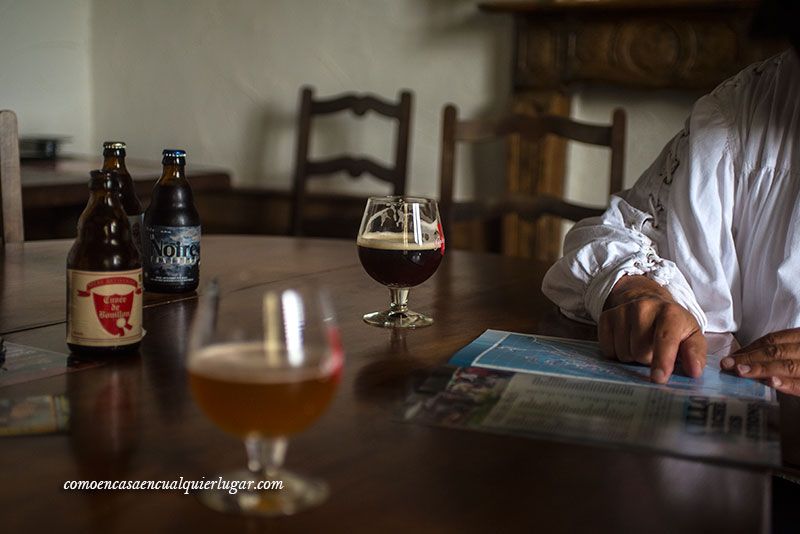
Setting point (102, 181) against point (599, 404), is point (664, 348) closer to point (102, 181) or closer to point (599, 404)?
point (599, 404)

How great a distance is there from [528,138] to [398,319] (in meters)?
1.29

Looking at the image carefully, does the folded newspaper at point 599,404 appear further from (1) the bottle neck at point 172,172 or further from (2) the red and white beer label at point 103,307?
(1) the bottle neck at point 172,172

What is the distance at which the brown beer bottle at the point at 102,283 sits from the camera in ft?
3.00

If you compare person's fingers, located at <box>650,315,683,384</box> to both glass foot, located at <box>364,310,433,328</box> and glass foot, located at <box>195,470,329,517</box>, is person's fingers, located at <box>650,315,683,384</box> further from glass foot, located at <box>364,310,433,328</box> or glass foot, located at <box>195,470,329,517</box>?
glass foot, located at <box>195,470,329,517</box>

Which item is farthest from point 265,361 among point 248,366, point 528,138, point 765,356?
point 528,138

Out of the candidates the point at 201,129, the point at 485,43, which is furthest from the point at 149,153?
the point at 485,43

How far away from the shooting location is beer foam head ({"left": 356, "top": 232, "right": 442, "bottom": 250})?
1.14m

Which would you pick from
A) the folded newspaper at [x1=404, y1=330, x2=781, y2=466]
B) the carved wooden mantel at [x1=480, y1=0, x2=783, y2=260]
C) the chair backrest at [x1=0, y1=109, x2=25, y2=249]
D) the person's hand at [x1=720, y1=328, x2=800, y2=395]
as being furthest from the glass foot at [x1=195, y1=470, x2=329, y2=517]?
the carved wooden mantel at [x1=480, y1=0, x2=783, y2=260]

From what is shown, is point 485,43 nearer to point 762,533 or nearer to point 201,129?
point 201,129

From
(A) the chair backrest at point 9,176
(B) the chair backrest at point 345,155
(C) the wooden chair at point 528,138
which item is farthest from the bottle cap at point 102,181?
(B) the chair backrest at point 345,155

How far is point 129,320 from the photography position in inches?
37.3

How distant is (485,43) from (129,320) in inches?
94.3

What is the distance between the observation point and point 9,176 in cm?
189

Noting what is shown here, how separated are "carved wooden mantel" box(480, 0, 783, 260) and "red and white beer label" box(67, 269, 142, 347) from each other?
2.15 meters
